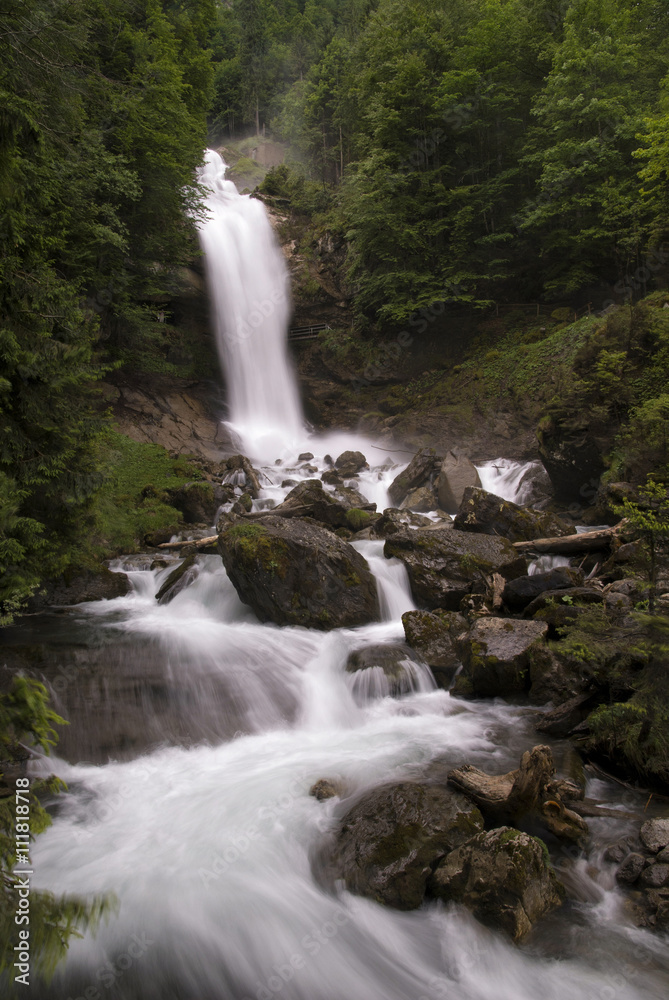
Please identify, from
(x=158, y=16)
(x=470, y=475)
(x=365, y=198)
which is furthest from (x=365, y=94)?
(x=470, y=475)

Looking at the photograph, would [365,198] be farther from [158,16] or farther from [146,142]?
[158,16]

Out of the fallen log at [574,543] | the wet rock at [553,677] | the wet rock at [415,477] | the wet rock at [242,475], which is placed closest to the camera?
the wet rock at [553,677]

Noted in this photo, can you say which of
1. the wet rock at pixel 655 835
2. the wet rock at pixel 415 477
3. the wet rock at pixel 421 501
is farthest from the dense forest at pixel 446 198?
the wet rock at pixel 655 835

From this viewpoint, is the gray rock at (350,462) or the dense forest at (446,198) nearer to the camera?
the dense forest at (446,198)

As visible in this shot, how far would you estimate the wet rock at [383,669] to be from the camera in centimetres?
686

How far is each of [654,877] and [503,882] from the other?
108cm

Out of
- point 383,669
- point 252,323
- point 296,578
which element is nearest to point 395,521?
point 296,578

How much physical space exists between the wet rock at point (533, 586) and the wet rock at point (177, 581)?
5589 millimetres

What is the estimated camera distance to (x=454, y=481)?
14.4 m

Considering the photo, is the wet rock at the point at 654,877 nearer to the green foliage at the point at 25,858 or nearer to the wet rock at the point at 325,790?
the wet rock at the point at 325,790

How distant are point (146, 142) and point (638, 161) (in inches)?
620

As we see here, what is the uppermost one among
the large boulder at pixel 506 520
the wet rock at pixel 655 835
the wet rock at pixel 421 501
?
the wet rock at pixel 421 501

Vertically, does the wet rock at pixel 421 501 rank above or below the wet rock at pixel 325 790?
above

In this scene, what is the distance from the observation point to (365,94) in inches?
919
